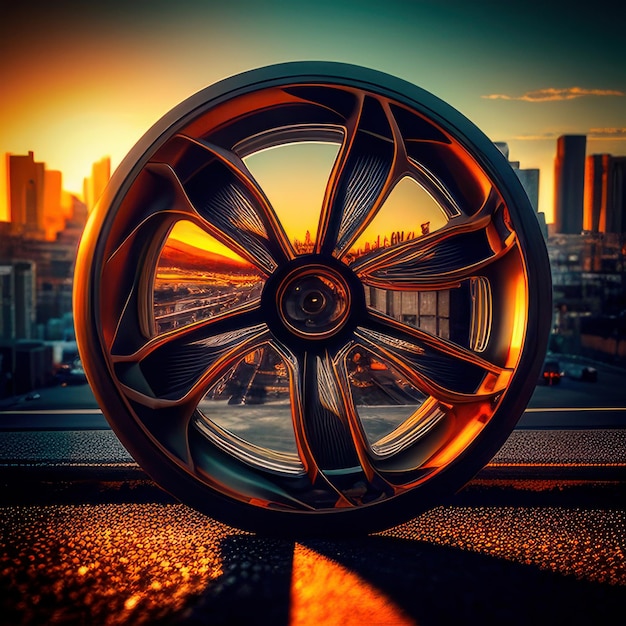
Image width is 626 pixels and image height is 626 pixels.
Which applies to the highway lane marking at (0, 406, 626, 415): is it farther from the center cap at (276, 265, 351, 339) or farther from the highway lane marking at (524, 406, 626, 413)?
the center cap at (276, 265, 351, 339)

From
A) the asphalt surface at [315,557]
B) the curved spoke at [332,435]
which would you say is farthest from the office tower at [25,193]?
the curved spoke at [332,435]

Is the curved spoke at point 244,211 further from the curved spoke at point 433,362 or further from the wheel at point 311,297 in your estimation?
the curved spoke at point 433,362

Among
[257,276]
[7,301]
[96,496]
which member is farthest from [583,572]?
[7,301]

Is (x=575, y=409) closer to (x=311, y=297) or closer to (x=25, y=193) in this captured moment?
(x=311, y=297)

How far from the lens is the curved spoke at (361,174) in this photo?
2061mm

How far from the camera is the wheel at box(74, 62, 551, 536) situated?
195 centimetres

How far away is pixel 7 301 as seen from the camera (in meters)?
4.50

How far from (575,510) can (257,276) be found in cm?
198

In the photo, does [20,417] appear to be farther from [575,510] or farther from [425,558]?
[575,510]

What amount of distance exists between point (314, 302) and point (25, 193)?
107 inches

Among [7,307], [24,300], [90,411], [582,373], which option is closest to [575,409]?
[582,373]

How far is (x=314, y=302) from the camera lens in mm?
2145

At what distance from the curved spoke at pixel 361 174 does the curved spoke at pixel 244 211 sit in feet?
0.61

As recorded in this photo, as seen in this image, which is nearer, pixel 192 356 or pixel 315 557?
pixel 315 557
